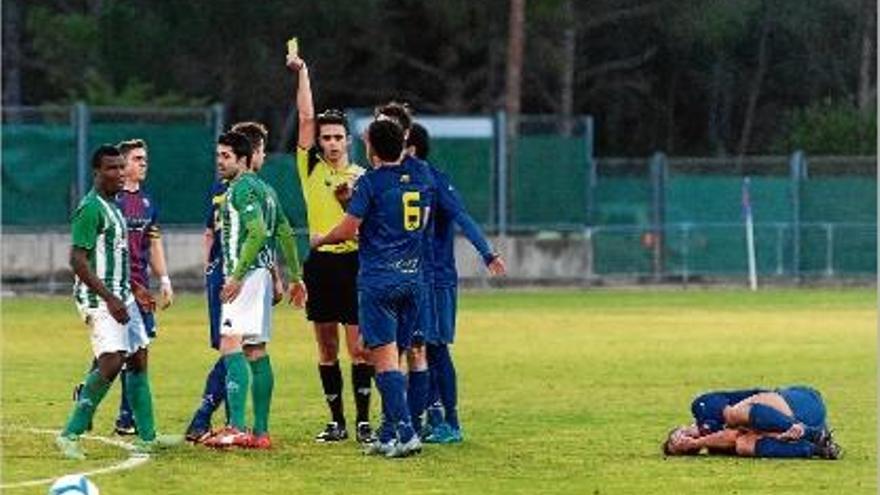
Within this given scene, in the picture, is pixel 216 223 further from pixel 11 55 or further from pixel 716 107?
pixel 716 107

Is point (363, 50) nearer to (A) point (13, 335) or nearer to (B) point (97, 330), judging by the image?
(A) point (13, 335)

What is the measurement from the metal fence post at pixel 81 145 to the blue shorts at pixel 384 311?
27647 mm

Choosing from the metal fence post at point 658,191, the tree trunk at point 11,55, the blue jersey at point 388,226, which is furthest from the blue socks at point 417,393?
the tree trunk at point 11,55

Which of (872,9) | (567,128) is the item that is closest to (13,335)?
(567,128)

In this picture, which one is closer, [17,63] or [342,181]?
[342,181]

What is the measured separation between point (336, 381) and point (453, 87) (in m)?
47.2

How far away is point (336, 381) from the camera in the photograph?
56.3 feet

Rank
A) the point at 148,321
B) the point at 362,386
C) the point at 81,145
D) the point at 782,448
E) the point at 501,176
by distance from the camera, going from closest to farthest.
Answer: the point at 782,448 → the point at 362,386 → the point at 148,321 → the point at 81,145 → the point at 501,176

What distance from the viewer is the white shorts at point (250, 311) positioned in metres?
16.0

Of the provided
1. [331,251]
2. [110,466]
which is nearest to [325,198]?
[331,251]

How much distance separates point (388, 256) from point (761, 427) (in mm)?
2442

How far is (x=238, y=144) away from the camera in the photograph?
16.3 meters

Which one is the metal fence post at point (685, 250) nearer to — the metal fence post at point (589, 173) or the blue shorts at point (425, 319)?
the metal fence post at point (589, 173)

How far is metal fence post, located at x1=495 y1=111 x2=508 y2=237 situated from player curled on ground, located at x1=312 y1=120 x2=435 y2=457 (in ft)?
104
